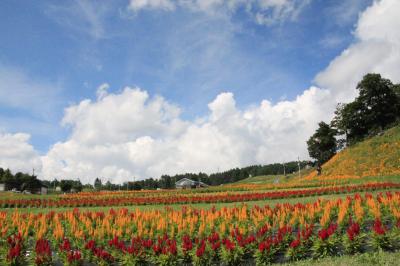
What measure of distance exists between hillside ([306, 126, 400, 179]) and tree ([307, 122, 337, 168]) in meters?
26.2

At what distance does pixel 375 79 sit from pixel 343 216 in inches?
2561

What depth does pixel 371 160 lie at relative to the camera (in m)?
46.8

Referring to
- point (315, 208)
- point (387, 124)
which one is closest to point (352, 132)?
point (387, 124)

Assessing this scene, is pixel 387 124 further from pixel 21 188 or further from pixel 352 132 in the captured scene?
pixel 21 188

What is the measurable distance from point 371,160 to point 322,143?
38.2 m

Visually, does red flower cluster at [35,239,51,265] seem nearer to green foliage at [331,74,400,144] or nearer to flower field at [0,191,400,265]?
flower field at [0,191,400,265]

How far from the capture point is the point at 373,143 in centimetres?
5153

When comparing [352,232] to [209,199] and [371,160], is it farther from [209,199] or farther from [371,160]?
[371,160]

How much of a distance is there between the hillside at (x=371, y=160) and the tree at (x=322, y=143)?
85.9 feet

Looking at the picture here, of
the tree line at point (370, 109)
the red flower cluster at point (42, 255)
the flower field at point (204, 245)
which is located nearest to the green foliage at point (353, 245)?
the flower field at point (204, 245)

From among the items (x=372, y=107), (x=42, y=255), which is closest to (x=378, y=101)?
(x=372, y=107)

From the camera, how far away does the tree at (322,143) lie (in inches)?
3261

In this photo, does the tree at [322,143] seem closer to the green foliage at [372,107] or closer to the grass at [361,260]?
the green foliage at [372,107]

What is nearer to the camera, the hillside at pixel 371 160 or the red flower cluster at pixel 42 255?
the red flower cluster at pixel 42 255
